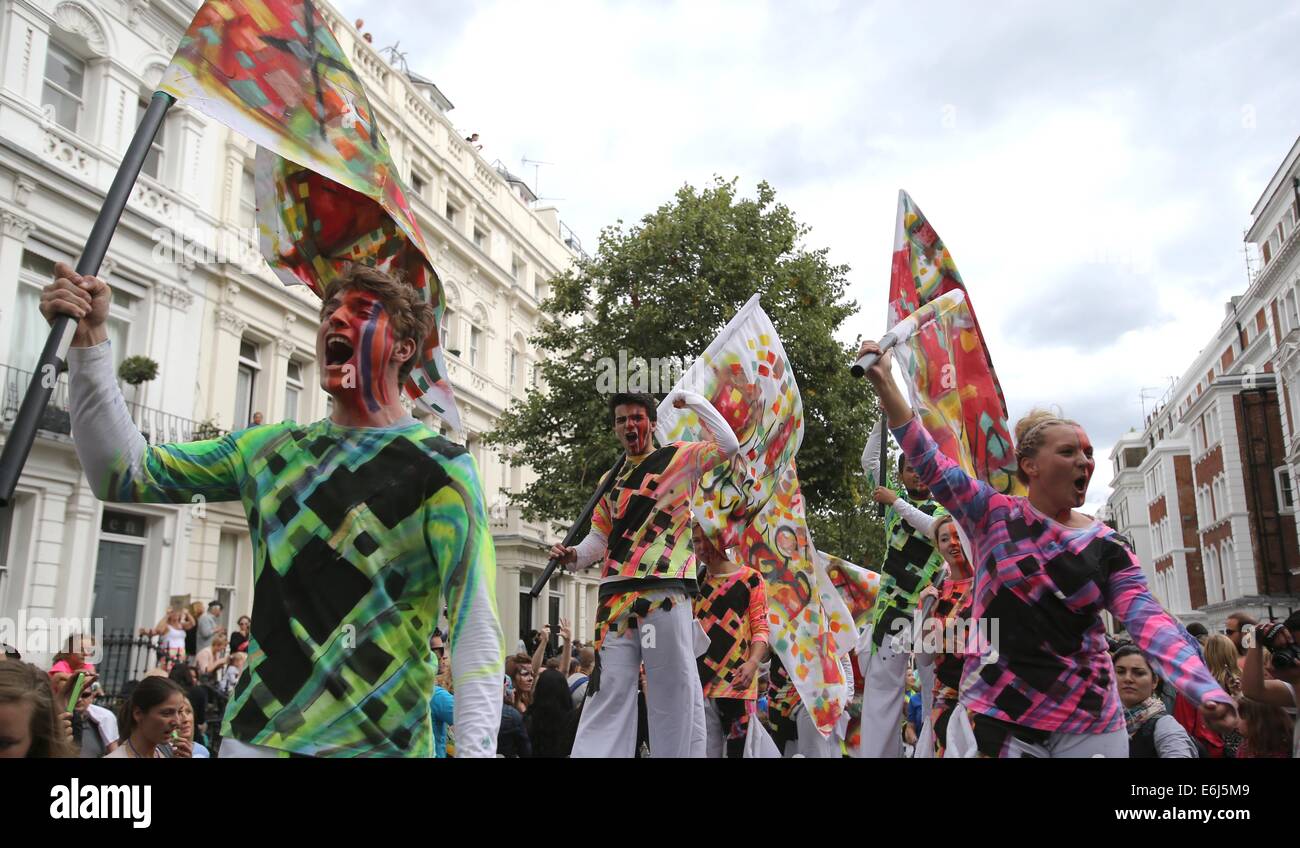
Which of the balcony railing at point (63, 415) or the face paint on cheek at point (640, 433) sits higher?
the balcony railing at point (63, 415)

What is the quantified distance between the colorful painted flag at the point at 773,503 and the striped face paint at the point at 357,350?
401cm

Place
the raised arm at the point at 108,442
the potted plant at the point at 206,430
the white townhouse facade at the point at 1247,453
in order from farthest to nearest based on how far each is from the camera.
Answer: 1. the white townhouse facade at the point at 1247,453
2. the potted plant at the point at 206,430
3. the raised arm at the point at 108,442

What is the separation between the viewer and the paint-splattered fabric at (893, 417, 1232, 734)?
10.4 feet

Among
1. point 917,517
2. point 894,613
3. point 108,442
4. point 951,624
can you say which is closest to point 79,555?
point 894,613

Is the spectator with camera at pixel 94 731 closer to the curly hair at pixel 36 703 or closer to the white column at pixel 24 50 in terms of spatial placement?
the curly hair at pixel 36 703

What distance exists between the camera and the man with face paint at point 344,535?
2.16 meters

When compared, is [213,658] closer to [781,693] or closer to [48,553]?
[48,553]

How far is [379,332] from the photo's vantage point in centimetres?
250

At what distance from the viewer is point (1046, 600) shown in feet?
10.6

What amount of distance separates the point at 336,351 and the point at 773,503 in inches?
219

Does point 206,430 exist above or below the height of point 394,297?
above

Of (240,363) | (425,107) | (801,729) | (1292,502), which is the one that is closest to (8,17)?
(240,363)

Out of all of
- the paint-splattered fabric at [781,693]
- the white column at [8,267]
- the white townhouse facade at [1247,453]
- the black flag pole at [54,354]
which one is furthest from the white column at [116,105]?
the white townhouse facade at [1247,453]

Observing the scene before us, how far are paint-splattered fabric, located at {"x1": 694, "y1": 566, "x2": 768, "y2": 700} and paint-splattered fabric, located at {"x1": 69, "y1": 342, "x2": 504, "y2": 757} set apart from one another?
384 cm
